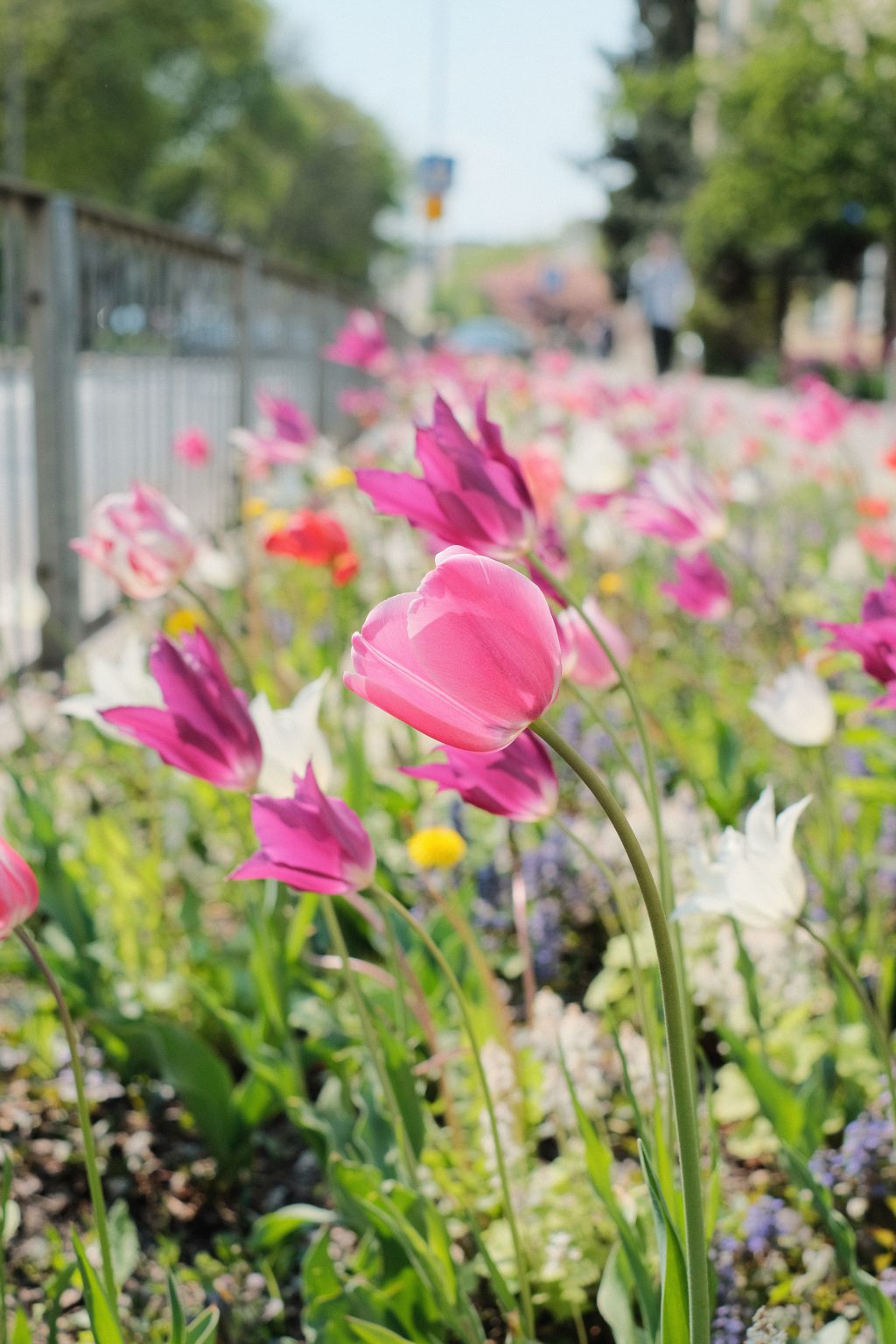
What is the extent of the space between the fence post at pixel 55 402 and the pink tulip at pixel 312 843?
10.5 ft

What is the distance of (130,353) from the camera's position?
523 cm

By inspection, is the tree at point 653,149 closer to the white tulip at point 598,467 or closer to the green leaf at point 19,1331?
the white tulip at point 598,467

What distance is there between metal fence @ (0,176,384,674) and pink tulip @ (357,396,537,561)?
1738 mm

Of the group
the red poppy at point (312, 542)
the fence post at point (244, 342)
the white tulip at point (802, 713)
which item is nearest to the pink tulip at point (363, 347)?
the red poppy at point (312, 542)

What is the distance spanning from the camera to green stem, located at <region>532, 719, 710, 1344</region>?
0.85 meters

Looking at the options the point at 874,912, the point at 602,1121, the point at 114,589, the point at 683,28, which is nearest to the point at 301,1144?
the point at 602,1121

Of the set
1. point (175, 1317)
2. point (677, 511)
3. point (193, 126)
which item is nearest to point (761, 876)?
point (175, 1317)

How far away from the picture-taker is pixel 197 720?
124cm

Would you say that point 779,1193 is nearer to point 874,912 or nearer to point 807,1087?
point 807,1087

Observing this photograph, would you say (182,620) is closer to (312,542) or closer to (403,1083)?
(312,542)

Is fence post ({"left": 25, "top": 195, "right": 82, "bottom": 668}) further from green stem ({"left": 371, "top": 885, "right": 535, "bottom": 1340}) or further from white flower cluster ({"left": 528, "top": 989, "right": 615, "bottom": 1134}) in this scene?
green stem ({"left": 371, "top": 885, "right": 535, "bottom": 1340})

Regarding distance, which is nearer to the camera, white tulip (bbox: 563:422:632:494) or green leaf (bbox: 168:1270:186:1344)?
green leaf (bbox: 168:1270:186:1344)

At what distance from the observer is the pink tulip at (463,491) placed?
3.90 feet

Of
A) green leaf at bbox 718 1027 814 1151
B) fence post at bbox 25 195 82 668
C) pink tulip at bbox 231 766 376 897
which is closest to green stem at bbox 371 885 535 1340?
pink tulip at bbox 231 766 376 897
